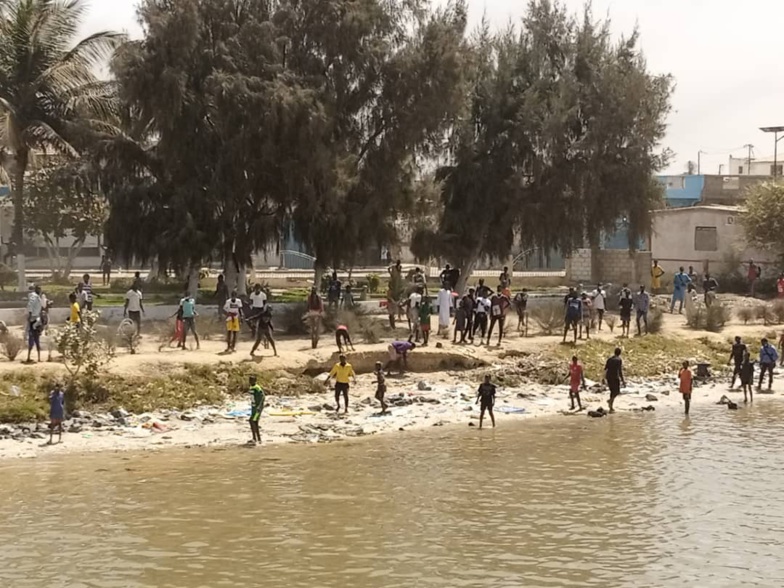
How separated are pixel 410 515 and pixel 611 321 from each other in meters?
18.5

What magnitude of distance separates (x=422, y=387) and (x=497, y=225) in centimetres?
1211

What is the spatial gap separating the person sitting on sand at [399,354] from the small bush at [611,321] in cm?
873

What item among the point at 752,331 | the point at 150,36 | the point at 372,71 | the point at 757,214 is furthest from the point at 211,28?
the point at 757,214

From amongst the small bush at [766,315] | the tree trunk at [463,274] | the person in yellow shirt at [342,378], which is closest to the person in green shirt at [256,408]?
the person in yellow shirt at [342,378]

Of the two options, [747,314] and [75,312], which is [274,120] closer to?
[75,312]

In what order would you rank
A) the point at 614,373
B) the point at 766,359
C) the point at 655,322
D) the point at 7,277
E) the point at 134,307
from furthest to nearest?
the point at 7,277, the point at 655,322, the point at 766,359, the point at 134,307, the point at 614,373

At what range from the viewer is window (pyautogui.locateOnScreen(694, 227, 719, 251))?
45406 millimetres

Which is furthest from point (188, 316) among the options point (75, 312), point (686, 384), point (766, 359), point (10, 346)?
point (766, 359)

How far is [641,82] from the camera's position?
34.8 metres

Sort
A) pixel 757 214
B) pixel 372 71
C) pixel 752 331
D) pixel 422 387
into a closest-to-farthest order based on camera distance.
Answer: pixel 422 387
pixel 372 71
pixel 752 331
pixel 757 214

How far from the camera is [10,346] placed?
22281mm

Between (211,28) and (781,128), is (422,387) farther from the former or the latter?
(781,128)

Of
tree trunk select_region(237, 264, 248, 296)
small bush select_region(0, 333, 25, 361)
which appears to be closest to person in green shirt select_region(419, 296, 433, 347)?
tree trunk select_region(237, 264, 248, 296)

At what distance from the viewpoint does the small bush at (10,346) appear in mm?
22266
